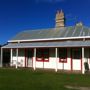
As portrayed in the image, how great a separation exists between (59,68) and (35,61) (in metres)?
2.78

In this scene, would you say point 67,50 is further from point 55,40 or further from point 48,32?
point 48,32

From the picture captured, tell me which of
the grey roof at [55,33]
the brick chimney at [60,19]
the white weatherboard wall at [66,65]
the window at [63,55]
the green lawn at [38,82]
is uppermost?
the brick chimney at [60,19]

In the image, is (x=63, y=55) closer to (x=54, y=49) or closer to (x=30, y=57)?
(x=54, y=49)

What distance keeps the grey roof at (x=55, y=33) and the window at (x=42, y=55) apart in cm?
167

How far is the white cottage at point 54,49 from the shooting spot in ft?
74.8

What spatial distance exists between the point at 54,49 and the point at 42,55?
64.5 inches

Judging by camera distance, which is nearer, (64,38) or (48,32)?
(64,38)

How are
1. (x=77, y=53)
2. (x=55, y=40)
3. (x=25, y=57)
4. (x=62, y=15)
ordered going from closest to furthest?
(x=77, y=53) < (x=55, y=40) < (x=25, y=57) < (x=62, y=15)

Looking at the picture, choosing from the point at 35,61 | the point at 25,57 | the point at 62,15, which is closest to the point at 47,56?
the point at 35,61

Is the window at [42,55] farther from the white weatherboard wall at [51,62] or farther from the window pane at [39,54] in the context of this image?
the white weatherboard wall at [51,62]

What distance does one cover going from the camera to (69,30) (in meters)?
26.5

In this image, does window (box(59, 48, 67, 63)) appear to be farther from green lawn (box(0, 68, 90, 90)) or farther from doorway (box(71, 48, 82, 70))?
green lawn (box(0, 68, 90, 90))

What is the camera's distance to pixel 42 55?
84.7 ft

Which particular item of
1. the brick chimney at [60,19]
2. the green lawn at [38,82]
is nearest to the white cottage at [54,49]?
the brick chimney at [60,19]
